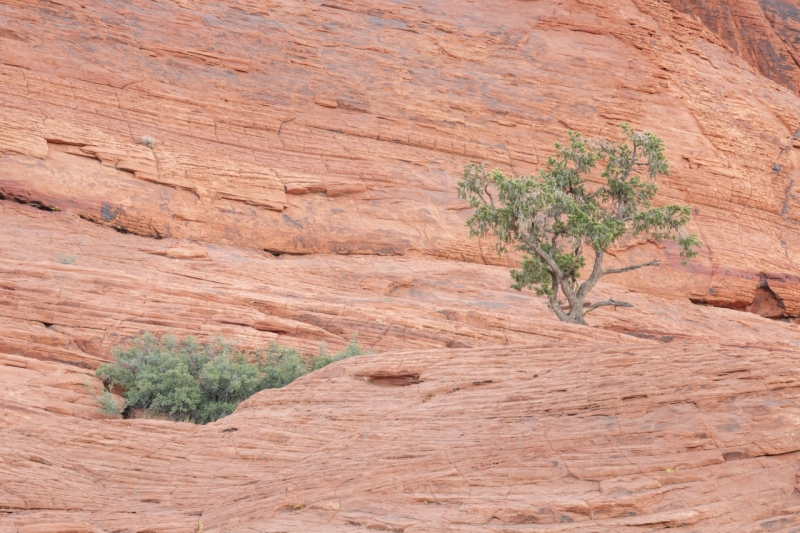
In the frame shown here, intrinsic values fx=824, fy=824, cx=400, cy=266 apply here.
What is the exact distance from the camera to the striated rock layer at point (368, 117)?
24.3 metres

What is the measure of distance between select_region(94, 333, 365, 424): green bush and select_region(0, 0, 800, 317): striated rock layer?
31.0 ft

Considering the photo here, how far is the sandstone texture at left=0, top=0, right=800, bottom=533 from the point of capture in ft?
28.5

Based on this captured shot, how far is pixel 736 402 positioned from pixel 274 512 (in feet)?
16.8

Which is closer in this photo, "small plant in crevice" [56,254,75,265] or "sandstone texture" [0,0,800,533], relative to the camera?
"sandstone texture" [0,0,800,533]

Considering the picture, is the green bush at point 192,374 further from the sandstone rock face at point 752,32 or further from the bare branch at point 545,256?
the sandstone rock face at point 752,32

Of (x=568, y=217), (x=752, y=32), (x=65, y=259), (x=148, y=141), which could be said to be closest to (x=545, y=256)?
(x=568, y=217)

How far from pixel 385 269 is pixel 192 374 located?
10.0 metres

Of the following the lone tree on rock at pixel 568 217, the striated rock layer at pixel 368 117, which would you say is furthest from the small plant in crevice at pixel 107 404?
the striated rock layer at pixel 368 117

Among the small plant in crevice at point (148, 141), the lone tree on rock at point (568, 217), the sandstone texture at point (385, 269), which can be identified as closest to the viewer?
the sandstone texture at point (385, 269)

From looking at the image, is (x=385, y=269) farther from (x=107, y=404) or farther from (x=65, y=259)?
(x=107, y=404)

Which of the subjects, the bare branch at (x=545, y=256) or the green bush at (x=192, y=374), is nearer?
the green bush at (x=192, y=374)

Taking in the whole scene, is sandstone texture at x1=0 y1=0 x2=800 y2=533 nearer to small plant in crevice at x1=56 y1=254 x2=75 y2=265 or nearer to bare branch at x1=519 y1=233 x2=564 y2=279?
small plant in crevice at x1=56 y1=254 x2=75 y2=265

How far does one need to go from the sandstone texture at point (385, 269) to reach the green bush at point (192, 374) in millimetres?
550

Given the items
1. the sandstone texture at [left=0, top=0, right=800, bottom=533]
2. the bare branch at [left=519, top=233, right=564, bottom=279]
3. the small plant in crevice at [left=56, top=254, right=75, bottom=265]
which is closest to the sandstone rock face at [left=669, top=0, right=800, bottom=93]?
the sandstone texture at [left=0, top=0, right=800, bottom=533]
